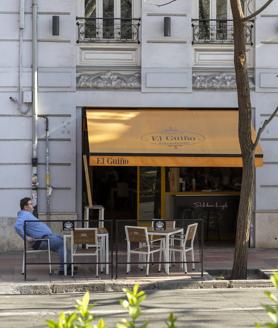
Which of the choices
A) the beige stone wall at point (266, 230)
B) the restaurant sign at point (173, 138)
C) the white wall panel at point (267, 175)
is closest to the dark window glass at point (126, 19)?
the restaurant sign at point (173, 138)

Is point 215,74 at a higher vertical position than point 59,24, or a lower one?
lower

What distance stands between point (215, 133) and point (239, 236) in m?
3.75

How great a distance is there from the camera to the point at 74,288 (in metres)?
10.5

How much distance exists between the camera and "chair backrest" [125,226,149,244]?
1127 cm

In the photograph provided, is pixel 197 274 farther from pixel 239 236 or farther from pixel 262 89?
pixel 262 89

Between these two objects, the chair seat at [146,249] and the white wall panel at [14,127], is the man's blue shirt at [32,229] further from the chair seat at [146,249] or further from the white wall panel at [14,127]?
the white wall panel at [14,127]

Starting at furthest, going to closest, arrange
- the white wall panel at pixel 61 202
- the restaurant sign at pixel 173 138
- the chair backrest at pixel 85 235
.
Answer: the white wall panel at pixel 61 202 < the restaurant sign at pixel 173 138 < the chair backrest at pixel 85 235

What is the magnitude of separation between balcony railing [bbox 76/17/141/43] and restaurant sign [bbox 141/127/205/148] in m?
2.35

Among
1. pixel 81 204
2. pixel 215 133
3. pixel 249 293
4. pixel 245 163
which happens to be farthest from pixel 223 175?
pixel 249 293

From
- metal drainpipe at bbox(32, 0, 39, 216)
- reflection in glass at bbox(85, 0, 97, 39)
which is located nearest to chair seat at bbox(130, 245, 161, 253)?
metal drainpipe at bbox(32, 0, 39, 216)

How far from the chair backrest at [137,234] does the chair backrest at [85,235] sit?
26.6 inches

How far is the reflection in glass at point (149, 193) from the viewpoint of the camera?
15.9 meters

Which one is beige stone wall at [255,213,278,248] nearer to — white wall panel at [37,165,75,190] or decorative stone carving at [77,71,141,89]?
decorative stone carving at [77,71,141,89]

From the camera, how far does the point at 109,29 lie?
15.1 meters
